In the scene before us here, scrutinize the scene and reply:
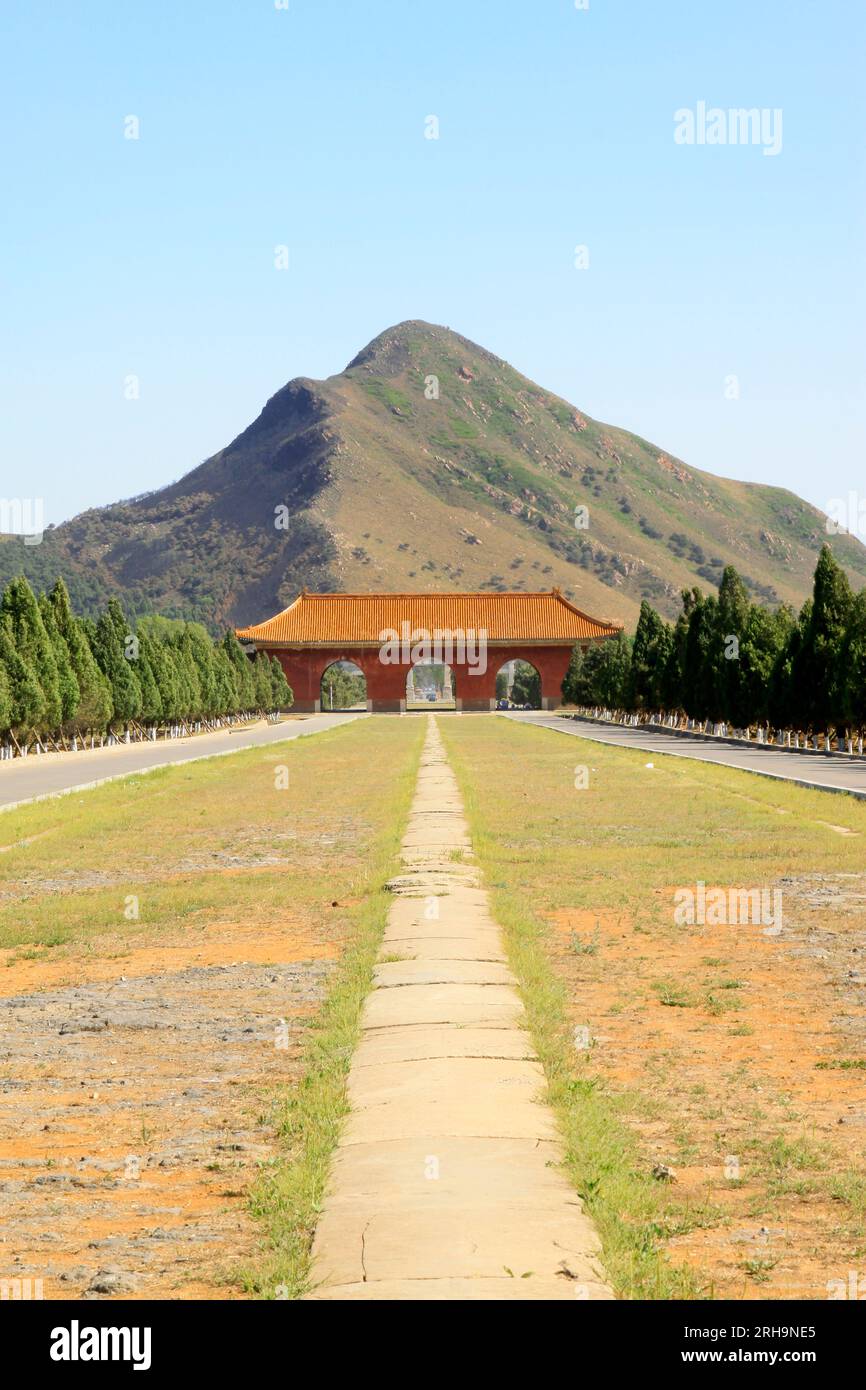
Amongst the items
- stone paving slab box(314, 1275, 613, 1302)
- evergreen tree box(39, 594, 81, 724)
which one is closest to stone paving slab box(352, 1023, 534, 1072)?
stone paving slab box(314, 1275, 613, 1302)

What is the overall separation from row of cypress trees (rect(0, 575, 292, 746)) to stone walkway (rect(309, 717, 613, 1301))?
36699mm

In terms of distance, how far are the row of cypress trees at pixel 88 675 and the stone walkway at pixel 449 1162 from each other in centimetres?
3670

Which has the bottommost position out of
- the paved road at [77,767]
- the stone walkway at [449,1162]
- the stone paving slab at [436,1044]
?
the paved road at [77,767]

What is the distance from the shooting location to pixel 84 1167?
5570 mm

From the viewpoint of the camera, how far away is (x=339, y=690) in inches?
5443

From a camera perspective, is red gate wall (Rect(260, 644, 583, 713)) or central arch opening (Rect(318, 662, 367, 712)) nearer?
red gate wall (Rect(260, 644, 583, 713))

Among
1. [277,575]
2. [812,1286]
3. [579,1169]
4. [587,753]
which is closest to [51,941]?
[579,1169]

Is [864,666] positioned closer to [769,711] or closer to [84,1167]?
[769,711]

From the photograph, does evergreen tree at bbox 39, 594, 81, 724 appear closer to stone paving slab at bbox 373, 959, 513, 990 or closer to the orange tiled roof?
stone paving slab at bbox 373, 959, 513, 990

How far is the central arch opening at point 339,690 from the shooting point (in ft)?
406

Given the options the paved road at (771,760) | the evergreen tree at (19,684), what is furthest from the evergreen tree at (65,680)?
the paved road at (771,760)

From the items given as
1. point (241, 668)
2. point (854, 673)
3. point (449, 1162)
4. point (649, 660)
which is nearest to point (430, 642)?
point (241, 668)

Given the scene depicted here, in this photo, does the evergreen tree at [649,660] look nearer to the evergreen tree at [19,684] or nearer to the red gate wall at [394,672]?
the evergreen tree at [19,684]

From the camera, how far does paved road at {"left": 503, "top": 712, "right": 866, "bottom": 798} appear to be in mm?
27938
